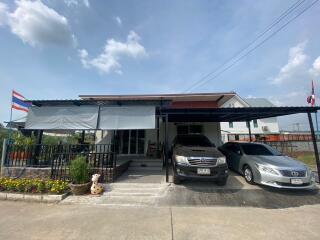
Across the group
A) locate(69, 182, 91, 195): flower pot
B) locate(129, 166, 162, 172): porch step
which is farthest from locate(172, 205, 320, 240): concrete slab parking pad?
locate(129, 166, 162, 172): porch step

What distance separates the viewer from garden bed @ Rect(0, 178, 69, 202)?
5207mm

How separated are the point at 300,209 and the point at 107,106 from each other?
728 cm

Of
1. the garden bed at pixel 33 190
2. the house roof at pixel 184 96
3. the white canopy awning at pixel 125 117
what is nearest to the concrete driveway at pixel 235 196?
the white canopy awning at pixel 125 117

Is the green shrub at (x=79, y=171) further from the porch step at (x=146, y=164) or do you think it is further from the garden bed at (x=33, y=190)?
the porch step at (x=146, y=164)

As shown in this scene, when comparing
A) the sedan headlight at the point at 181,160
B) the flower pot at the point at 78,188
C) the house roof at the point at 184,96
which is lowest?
the flower pot at the point at 78,188

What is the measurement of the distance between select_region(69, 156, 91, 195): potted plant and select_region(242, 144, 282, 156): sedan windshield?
6287mm

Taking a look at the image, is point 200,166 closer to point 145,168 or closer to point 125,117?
point 125,117

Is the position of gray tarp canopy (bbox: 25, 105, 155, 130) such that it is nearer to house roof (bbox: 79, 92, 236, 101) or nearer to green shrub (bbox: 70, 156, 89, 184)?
green shrub (bbox: 70, 156, 89, 184)

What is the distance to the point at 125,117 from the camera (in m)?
7.33

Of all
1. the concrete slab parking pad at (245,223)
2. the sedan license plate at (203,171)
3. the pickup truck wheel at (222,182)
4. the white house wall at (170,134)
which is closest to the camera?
the concrete slab parking pad at (245,223)

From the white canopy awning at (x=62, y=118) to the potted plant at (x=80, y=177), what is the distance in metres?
1.95

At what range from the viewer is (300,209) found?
15.0 feet

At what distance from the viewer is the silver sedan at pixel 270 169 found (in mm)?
5543

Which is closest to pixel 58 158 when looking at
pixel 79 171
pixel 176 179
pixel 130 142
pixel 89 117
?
pixel 79 171
